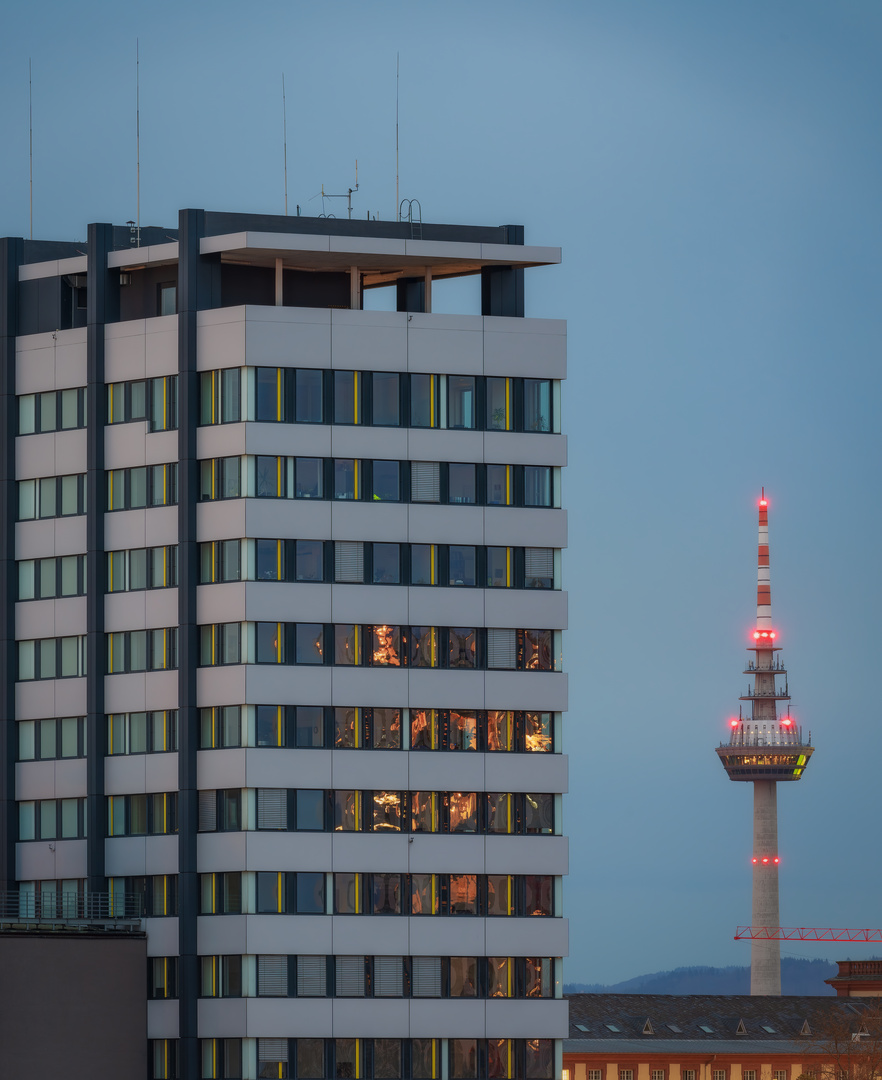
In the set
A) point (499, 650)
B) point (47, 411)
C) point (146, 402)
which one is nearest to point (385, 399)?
point (146, 402)

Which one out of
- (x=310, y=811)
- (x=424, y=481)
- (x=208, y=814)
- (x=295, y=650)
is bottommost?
(x=208, y=814)

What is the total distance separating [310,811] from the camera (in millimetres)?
90188

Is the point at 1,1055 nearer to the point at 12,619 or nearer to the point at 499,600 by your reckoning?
the point at 12,619

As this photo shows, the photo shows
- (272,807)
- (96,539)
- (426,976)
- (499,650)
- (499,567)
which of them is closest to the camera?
(272,807)

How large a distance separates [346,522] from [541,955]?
67.7ft

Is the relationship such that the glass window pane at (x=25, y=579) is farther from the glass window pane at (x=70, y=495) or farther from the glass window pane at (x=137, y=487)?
the glass window pane at (x=137, y=487)

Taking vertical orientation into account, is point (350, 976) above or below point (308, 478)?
below

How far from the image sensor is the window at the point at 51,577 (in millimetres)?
95438

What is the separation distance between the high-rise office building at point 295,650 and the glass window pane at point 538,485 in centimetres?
14

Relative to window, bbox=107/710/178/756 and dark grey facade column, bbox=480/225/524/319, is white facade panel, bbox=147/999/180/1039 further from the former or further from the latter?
dark grey facade column, bbox=480/225/524/319

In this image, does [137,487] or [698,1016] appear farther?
[698,1016]

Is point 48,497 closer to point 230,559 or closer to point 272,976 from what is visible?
point 230,559

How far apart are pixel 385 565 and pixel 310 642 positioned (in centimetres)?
477

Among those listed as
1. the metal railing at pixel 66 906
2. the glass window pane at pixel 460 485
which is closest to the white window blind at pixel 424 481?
the glass window pane at pixel 460 485
